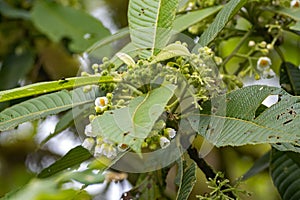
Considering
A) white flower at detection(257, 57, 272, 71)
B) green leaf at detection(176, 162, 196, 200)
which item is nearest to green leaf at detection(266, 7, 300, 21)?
white flower at detection(257, 57, 272, 71)

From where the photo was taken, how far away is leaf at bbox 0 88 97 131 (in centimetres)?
107

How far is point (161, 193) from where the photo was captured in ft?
4.43

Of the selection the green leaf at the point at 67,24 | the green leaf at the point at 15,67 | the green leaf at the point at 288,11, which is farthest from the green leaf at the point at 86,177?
the green leaf at the point at 15,67

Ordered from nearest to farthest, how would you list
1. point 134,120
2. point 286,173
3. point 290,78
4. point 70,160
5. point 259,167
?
point 134,120 → point 70,160 → point 286,173 → point 290,78 → point 259,167

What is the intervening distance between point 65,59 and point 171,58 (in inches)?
52.9

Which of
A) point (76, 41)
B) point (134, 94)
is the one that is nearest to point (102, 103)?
point (134, 94)

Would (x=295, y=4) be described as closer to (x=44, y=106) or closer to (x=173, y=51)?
(x=173, y=51)

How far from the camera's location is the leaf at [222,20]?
108 cm

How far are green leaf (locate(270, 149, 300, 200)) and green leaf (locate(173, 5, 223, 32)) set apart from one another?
1.07ft

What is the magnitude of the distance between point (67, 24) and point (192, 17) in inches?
30.5

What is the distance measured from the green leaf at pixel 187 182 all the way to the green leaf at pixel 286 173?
280mm

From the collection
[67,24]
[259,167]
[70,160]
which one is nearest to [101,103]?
[70,160]

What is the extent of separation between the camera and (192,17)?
1342mm

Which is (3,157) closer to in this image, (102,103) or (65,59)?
(65,59)
